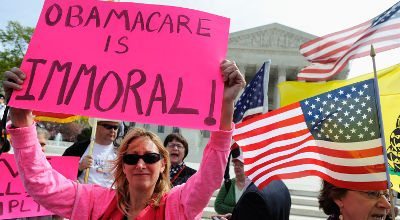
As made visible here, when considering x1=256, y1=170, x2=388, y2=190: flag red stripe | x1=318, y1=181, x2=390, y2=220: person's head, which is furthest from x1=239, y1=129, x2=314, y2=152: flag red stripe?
x1=318, y1=181, x2=390, y2=220: person's head

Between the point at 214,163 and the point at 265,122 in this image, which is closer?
the point at 214,163

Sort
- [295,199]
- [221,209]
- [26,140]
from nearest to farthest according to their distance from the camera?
[26,140]
[221,209]
[295,199]

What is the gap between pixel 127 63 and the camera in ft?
7.18

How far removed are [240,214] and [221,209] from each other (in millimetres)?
2822

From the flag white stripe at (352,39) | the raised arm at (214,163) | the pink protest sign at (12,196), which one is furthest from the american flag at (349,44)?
the pink protest sign at (12,196)

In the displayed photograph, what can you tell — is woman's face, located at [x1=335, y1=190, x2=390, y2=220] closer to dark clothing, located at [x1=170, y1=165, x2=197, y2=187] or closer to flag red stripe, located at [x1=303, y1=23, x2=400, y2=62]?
flag red stripe, located at [x1=303, y1=23, x2=400, y2=62]

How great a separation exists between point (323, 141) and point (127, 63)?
1.60 metres

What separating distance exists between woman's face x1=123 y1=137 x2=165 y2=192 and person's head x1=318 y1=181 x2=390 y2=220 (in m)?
1.28

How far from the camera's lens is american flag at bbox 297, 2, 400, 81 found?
12.0 feet

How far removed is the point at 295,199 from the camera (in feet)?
37.5

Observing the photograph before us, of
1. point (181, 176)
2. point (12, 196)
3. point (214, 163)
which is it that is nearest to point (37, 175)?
point (214, 163)

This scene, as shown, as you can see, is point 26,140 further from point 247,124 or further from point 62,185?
point 247,124

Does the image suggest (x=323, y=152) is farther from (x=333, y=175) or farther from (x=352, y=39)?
(x=352, y=39)

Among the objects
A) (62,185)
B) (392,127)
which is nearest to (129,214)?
(62,185)
